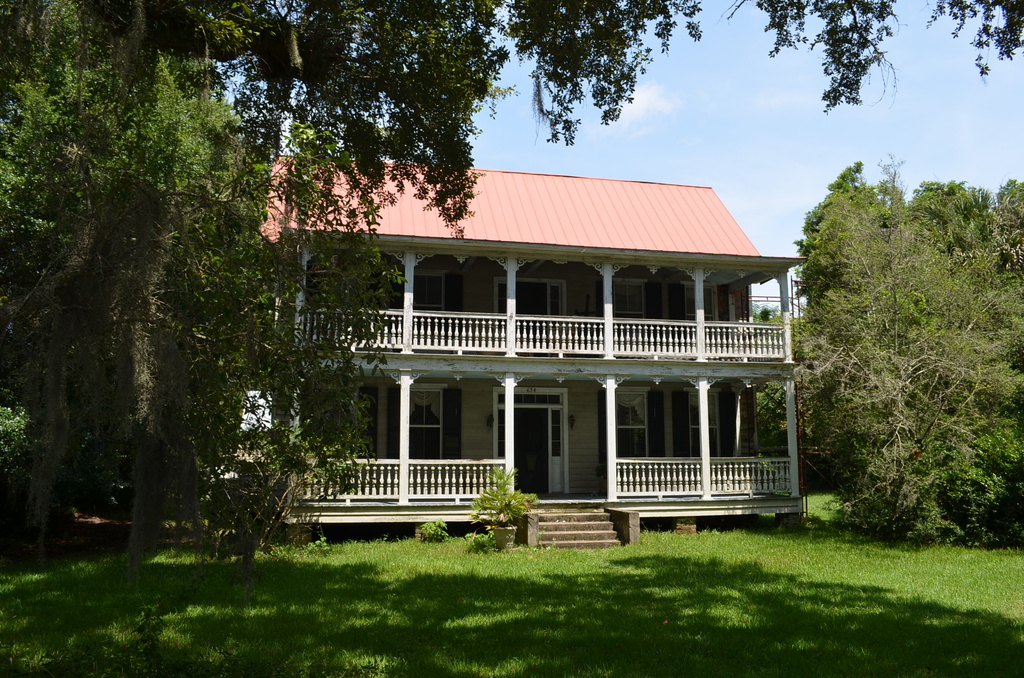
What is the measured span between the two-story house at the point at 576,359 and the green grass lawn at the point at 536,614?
2.74m

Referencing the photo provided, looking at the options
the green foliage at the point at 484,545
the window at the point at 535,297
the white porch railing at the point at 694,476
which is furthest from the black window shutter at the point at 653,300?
the green foliage at the point at 484,545

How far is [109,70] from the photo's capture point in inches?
265

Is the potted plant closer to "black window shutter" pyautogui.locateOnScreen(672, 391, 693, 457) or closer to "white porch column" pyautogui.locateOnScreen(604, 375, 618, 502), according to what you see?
"white porch column" pyautogui.locateOnScreen(604, 375, 618, 502)

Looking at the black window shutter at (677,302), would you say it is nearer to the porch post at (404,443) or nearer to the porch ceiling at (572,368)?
the porch ceiling at (572,368)

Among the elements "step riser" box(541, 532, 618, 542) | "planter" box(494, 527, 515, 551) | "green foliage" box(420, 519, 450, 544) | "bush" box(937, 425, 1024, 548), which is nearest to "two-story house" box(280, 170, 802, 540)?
"green foliage" box(420, 519, 450, 544)

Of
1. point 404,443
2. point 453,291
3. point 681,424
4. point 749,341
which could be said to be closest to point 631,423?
point 681,424

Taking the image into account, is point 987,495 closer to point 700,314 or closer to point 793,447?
point 793,447

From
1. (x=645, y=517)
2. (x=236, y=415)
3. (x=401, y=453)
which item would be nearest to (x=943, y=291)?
(x=645, y=517)

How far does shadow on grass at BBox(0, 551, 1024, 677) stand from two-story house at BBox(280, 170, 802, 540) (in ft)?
13.4

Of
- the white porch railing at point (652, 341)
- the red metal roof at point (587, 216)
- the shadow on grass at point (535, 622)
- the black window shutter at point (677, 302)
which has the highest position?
the red metal roof at point (587, 216)

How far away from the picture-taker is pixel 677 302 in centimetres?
1845

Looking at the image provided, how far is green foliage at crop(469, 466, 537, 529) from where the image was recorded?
1385cm

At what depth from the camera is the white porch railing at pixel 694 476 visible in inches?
626

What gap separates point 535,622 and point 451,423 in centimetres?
868
